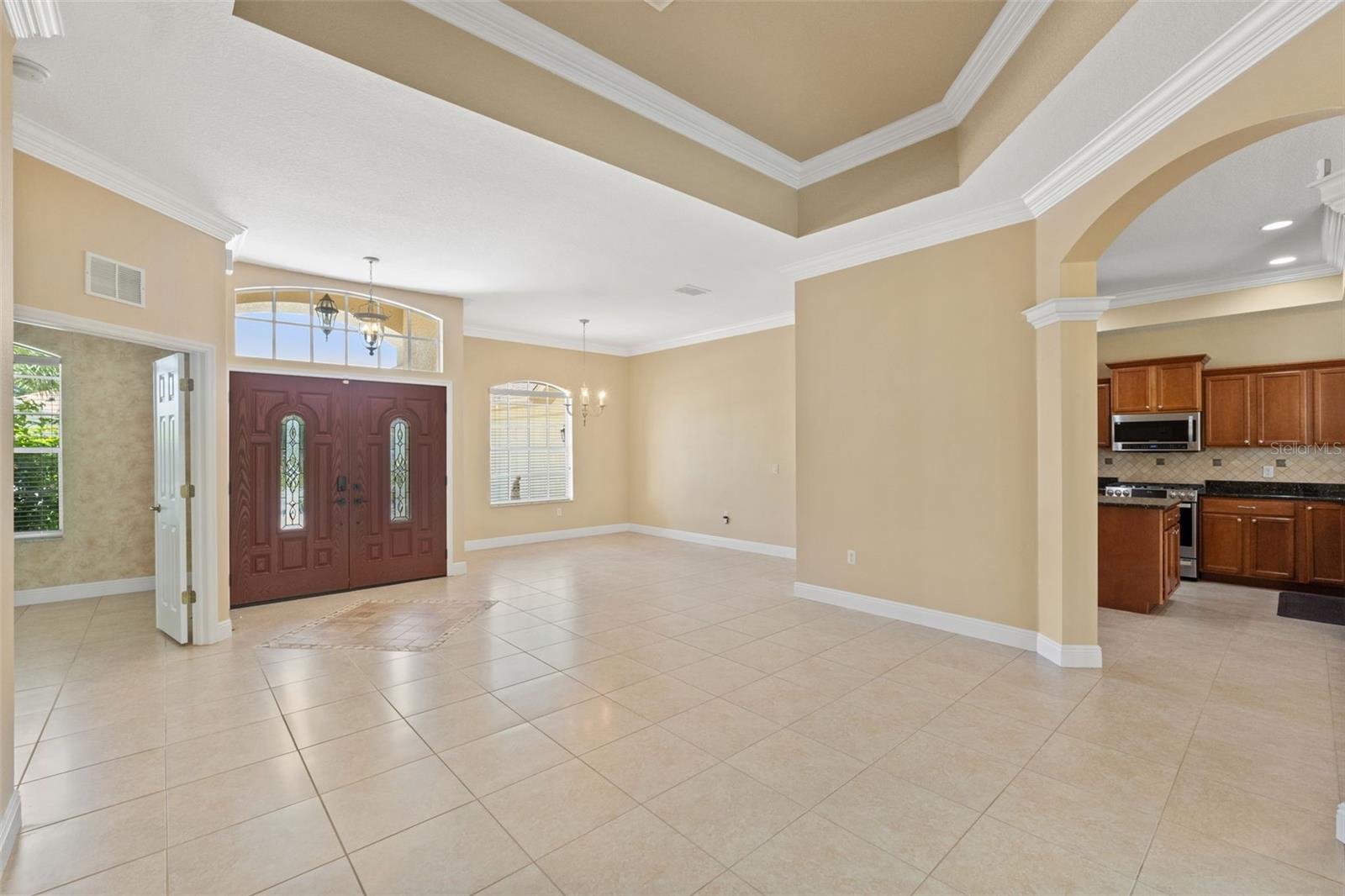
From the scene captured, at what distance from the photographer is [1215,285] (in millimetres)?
6125

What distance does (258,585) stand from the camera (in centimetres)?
546

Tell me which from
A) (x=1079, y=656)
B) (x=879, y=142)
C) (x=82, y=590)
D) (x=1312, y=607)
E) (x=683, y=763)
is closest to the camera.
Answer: (x=683, y=763)

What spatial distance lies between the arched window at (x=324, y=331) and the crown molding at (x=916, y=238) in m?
4.16

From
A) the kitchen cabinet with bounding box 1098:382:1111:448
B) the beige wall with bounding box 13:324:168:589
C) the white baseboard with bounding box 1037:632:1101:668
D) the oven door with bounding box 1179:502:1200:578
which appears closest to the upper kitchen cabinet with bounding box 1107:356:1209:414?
the kitchen cabinet with bounding box 1098:382:1111:448

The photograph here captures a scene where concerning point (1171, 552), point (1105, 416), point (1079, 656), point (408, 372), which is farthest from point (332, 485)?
point (1105, 416)

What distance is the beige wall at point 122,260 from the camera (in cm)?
313

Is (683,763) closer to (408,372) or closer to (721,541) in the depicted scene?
(408,372)

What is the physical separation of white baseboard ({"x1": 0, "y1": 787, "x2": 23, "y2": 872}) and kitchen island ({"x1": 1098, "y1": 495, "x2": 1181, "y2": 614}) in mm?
6996

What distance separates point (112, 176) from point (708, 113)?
3703 millimetres

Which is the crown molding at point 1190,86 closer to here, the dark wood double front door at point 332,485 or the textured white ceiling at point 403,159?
the textured white ceiling at point 403,159

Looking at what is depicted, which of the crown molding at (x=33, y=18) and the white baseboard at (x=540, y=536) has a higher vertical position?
the crown molding at (x=33, y=18)

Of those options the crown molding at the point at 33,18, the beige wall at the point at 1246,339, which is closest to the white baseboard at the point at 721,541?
the beige wall at the point at 1246,339

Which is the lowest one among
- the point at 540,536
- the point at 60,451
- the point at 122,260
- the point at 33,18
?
the point at 540,536

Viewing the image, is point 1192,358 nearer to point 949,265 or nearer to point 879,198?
point 949,265
